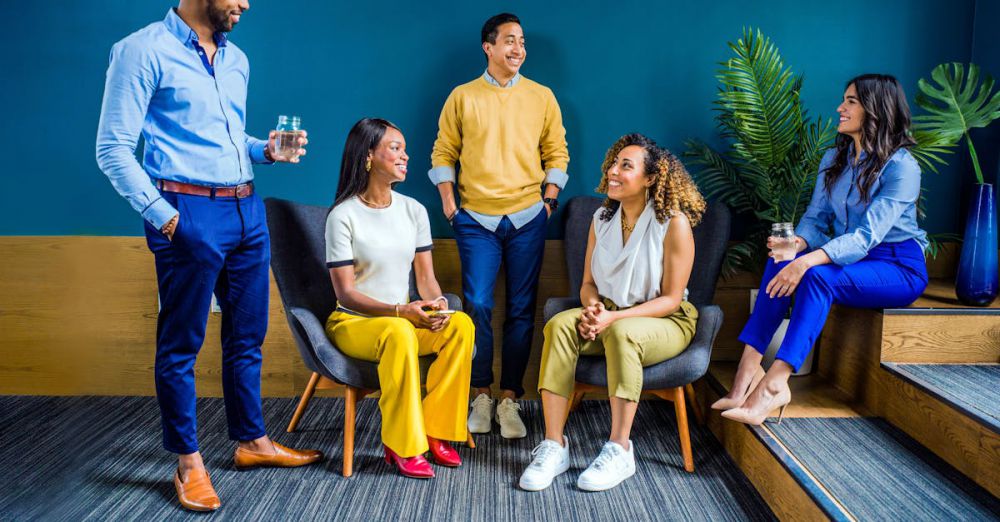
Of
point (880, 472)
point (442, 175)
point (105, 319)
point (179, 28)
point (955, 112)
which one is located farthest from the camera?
point (105, 319)

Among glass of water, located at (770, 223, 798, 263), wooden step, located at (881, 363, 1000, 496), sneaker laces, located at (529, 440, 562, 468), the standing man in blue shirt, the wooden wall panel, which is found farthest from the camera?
the wooden wall panel

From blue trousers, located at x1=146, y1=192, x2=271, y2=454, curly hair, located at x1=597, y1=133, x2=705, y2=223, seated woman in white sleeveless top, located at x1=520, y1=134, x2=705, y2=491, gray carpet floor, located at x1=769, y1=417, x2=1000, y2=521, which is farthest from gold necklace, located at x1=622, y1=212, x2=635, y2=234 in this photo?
blue trousers, located at x1=146, y1=192, x2=271, y2=454

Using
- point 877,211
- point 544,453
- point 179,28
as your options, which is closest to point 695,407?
point 544,453

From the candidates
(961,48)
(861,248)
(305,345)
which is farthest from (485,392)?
(961,48)

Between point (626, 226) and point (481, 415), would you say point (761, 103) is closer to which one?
point (626, 226)

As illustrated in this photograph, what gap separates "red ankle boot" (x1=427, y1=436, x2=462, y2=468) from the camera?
9.09 ft

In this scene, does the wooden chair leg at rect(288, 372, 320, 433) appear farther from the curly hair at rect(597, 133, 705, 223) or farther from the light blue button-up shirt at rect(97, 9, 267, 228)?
the curly hair at rect(597, 133, 705, 223)

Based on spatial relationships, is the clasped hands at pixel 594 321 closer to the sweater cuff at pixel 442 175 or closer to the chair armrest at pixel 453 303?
the chair armrest at pixel 453 303

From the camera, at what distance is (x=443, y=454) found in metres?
2.79

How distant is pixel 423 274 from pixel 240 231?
78 centimetres

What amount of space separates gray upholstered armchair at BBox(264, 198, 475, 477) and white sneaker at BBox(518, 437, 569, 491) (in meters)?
0.42

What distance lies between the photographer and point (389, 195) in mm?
2902

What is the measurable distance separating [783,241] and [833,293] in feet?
1.08

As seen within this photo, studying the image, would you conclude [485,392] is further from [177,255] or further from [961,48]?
[961,48]
